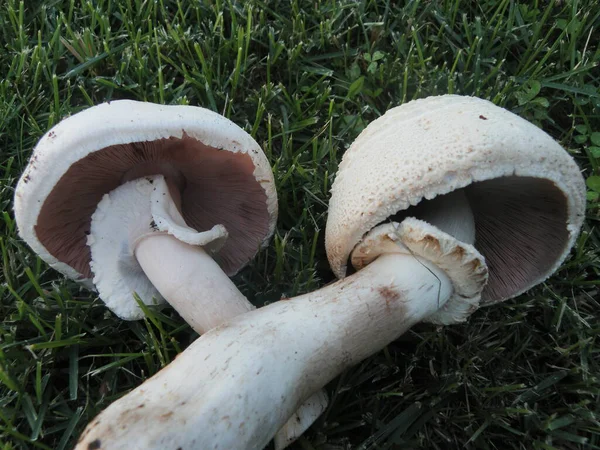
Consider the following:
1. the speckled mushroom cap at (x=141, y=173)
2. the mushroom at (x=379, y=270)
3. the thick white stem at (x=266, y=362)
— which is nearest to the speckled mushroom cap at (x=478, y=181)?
the mushroom at (x=379, y=270)

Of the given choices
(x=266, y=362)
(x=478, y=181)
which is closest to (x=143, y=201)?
(x=266, y=362)

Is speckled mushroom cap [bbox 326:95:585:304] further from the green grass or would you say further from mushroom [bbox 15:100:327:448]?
mushroom [bbox 15:100:327:448]

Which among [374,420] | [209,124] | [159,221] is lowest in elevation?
[374,420]

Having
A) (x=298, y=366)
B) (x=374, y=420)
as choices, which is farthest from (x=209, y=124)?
(x=374, y=420)

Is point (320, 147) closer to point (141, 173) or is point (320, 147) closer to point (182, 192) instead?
point (182, 192)

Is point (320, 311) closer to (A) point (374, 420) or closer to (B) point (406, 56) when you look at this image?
(A) point (374, 420)

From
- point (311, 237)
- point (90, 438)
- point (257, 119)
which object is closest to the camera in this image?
point (90, 438)

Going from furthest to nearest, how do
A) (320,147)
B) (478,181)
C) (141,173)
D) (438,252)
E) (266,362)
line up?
(320,147) → (141,173) → (478,181) → (438,252) → (266,362)
